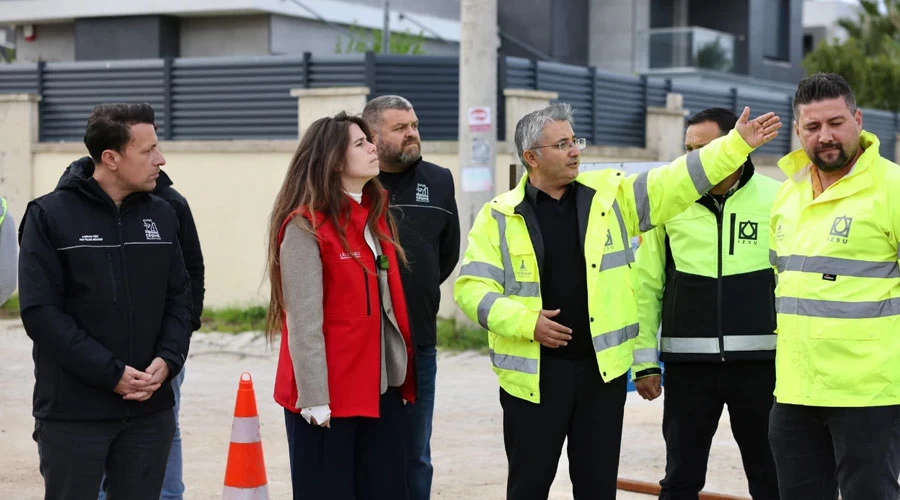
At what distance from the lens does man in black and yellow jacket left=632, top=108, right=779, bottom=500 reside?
544 centimetres

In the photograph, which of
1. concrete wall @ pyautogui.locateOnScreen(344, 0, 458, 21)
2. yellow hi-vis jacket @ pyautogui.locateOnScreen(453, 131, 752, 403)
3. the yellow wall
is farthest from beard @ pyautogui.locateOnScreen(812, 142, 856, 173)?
concrete wall @ pyautogui.locateOnScreen(344, 0, 458, 21)

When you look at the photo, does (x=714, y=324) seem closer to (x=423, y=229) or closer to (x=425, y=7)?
(x=423, y=229)

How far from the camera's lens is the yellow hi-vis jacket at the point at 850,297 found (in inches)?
176

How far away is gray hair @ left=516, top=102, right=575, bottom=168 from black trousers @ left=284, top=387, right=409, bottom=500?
1.16m

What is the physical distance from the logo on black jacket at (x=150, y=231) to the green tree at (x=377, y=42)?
14.9 meters

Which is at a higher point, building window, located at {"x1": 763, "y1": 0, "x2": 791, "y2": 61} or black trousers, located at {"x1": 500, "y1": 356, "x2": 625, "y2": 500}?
building window, located at {"x1": 763, "y1": 0, "x2": 791, "y2": 61}

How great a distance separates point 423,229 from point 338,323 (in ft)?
4.96

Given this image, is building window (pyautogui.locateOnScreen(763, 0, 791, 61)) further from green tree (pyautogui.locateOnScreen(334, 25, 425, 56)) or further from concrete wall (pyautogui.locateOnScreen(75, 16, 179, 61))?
concrete wall (pyautogui.locateOnScreen(75, 16, 179, 61))

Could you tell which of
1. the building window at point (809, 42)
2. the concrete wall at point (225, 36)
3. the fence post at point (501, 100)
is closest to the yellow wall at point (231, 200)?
the fence post at point (501, 100)

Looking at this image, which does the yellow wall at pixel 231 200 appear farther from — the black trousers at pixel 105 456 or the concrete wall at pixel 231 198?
the black trousers at pixel 105 456

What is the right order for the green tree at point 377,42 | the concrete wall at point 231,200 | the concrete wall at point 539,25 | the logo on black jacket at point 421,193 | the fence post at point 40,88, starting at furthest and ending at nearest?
the concrete wall at point 539,25, the green tree at point 377,42, the fence post at point 40,88, the concrete wall at point 231,200, the logo on black jacket at point 421,193

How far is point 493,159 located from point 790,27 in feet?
75.5

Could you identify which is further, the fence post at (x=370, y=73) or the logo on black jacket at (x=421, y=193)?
the fence post at (x=370, y=73)

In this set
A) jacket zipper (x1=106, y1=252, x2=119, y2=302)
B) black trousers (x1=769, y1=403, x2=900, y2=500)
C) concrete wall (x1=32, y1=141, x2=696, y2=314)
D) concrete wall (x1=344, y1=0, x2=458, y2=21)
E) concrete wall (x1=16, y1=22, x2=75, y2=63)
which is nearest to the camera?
black trousers (x1=769, y1=403, x2=900, y2=500)
